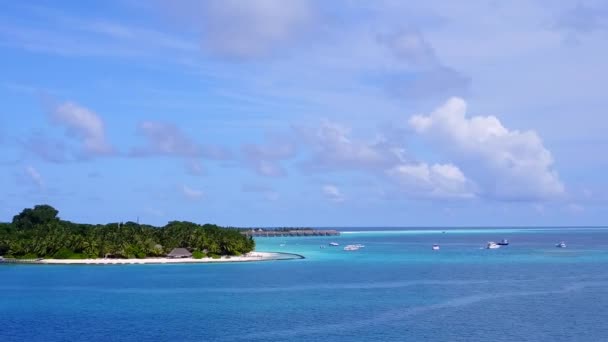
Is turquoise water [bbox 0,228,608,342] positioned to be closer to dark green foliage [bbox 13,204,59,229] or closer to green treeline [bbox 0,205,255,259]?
green treeline [bbox 0,205,255,259]

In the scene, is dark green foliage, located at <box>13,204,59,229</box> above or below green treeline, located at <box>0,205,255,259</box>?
above

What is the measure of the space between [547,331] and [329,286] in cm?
4277

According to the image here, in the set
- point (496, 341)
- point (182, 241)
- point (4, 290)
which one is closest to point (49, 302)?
point (4, 290)

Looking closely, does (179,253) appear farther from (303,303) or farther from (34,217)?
(303,303)

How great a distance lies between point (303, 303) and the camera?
8531 cm

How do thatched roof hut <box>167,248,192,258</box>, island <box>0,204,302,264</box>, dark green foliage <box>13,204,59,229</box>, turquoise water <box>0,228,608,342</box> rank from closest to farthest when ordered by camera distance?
1. turquoise water <box>0,228,608,342</box>
2. island <box>0,204,302,264</box>
3. thatched roof hut <box>167,248,192,258</box>
4. dark green foliage <box>13,204,59,229</box>

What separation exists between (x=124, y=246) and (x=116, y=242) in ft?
13.7

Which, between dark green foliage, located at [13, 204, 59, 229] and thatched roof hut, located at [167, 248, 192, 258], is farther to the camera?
dark green foliage, located at [13, 204, 59, 229]

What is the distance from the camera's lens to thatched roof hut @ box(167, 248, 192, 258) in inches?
5994

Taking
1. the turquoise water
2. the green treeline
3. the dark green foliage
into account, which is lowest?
the turquoise water

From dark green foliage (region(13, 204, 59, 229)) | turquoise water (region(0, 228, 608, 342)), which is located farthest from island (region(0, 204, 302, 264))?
dark green foliage (region(13, 204, 59, 229))

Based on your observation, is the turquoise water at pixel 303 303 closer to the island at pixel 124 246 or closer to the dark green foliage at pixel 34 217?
the island at pixel 124 246

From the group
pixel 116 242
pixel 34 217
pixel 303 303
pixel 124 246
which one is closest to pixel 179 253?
pixel 124 246

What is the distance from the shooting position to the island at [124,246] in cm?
14962
